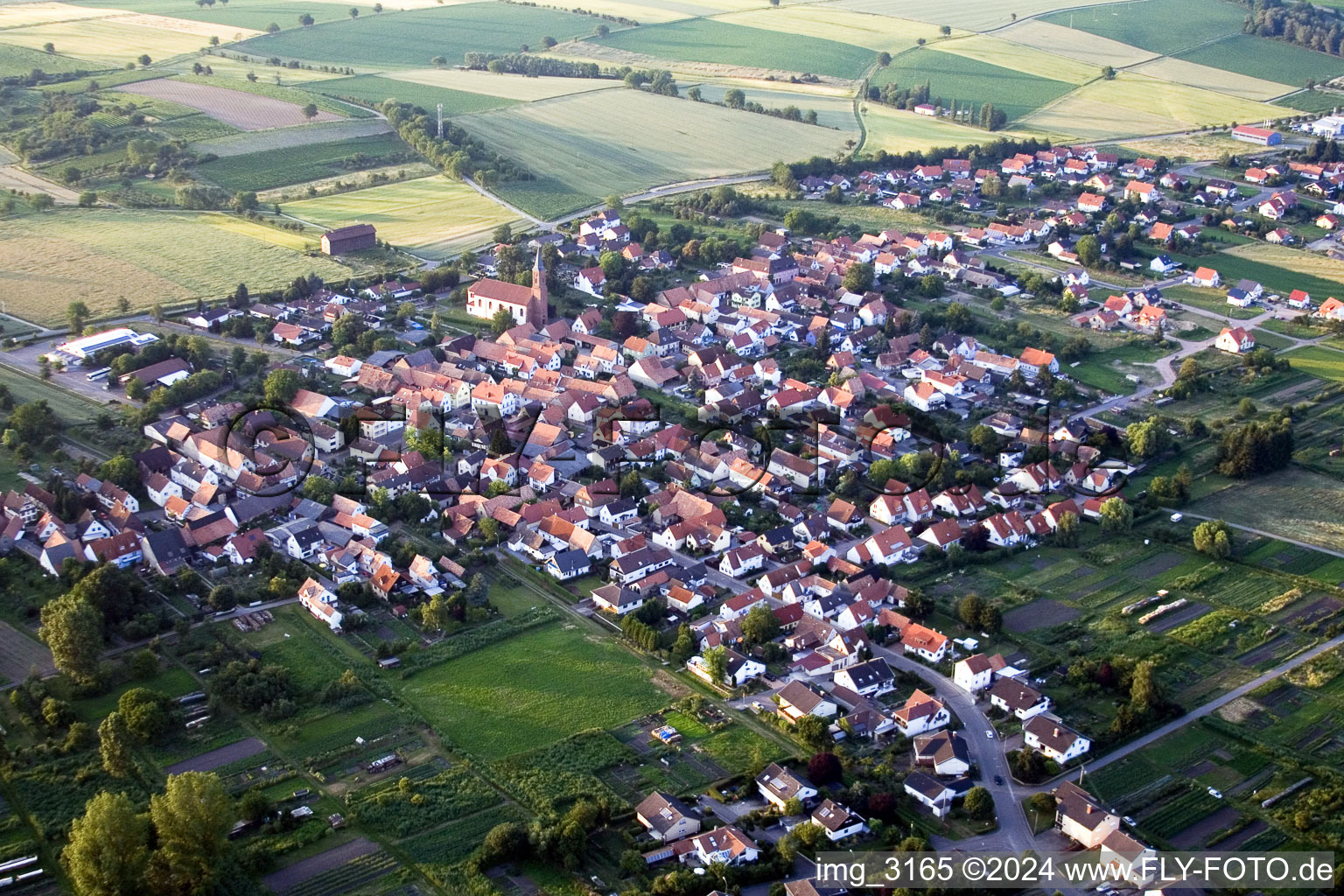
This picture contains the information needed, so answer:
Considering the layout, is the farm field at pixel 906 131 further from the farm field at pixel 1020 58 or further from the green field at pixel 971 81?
the farm field at pixel 1020 58

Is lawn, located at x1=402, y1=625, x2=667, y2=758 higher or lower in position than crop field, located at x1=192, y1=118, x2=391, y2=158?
lower

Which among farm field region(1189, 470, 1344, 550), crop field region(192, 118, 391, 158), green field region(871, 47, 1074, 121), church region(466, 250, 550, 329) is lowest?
farm field region(1189, 470, 1344, 550)

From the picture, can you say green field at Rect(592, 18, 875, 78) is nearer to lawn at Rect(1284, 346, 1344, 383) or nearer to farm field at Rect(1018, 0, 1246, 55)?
farm field at Rect(1018, 0, 1246, 55)

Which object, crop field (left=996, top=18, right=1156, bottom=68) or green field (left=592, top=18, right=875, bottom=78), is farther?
crop field (left=996, top=18, right=1156, bottom=68)

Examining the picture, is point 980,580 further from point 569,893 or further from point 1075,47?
point 1075,47

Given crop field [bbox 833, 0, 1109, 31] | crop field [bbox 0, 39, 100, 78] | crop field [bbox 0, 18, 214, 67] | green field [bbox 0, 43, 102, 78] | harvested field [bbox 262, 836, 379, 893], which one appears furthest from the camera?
crop field [bbox 833, 0, 1109, 31]

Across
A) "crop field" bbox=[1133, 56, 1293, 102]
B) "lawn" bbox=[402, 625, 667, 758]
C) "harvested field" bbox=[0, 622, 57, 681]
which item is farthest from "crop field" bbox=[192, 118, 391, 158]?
"crop field" bbox=[1133, 56, 1293, 102]

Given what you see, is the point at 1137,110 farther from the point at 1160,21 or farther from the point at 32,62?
the point at 32,62
